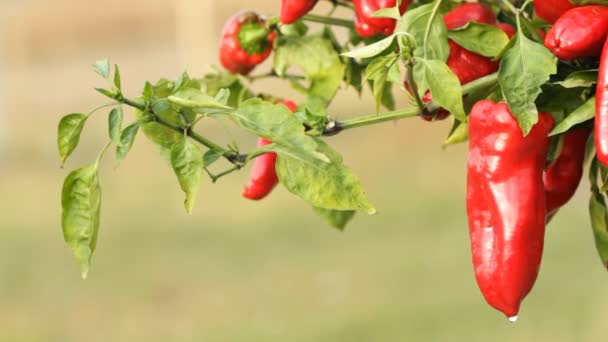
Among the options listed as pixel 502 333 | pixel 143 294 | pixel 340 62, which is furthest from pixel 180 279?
pixel 340 62

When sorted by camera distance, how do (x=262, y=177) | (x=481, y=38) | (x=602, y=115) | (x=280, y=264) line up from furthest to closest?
(x=280, y=264)
(x=262, y=177)
(x=481, y=38)
(x=602, y=115)

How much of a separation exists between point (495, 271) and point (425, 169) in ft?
11.2

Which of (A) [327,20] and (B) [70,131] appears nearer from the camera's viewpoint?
(B) [70,131]

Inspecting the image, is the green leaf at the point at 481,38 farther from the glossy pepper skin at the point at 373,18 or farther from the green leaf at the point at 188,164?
the green leaf at the point at 188,164

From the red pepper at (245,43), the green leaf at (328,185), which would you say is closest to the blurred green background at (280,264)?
the red pepper at (245,43)

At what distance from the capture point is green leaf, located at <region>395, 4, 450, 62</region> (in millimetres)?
629

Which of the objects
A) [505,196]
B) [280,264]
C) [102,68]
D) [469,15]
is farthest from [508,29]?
[280,264]

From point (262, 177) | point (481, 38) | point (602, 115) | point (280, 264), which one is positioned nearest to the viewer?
point (602, 115)

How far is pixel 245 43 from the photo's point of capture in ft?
2.74

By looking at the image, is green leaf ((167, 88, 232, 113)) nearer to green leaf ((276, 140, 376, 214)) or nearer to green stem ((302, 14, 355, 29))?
green leaf ((276, 140, 376, 214))

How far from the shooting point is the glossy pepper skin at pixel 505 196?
0.58 metres

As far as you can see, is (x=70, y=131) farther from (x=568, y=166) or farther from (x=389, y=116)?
(x=568, y=166)

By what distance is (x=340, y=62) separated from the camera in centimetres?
80

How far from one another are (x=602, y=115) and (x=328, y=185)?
0.44 ft
